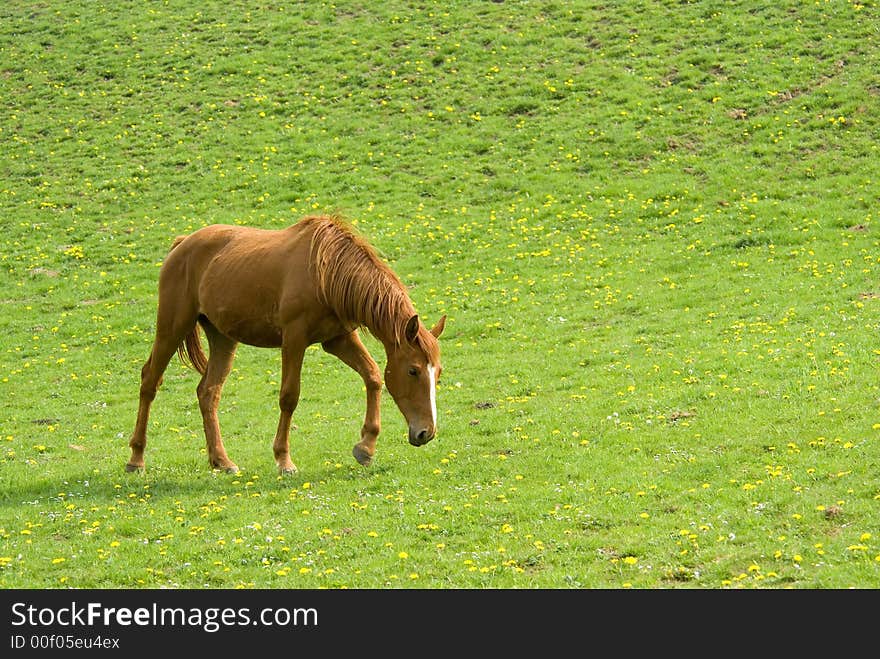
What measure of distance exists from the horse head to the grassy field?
0.75 meters

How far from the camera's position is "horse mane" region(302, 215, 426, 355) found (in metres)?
12.4

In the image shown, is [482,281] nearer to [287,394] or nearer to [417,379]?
[287,394]

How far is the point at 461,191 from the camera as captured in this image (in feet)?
95.5

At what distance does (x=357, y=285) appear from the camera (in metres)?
12.6

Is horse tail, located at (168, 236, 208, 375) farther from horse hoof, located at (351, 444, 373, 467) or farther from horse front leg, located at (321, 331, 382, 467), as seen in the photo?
horse hoof, located at (351, 444, 373, 467)

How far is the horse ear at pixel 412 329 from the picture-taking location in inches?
466

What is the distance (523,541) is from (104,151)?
27098mm

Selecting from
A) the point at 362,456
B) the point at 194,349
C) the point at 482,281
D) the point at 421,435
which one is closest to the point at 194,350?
the point at 194,349

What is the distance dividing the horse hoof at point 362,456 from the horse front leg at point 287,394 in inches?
30.8

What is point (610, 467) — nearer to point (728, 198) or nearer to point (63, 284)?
point (728, 198)

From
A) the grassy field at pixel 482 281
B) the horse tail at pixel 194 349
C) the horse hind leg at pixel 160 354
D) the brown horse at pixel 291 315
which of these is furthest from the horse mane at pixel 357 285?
the horse tail at pixel 194 349

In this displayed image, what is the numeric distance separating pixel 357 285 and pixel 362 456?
2.19 metres

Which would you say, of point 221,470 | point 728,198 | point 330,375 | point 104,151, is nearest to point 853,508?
point 221,470

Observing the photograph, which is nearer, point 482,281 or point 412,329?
point 412,329
